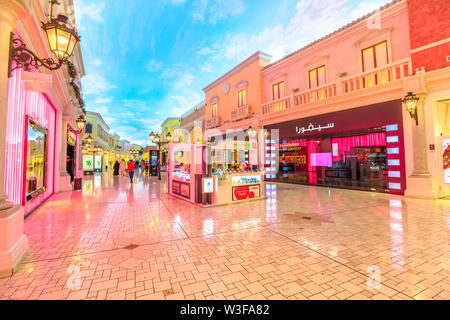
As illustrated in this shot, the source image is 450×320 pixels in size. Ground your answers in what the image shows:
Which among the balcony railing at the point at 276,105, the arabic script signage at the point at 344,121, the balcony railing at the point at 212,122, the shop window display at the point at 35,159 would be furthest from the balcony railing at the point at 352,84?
the shop window display at the point at 35,159

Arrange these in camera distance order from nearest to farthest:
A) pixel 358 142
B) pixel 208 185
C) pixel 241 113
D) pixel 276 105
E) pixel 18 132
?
pixel 18 132 < pixel 208 185 < pixel 358 142 < pixel 276 105 < pixel 241 113

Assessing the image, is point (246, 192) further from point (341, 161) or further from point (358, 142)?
point (358, 142)

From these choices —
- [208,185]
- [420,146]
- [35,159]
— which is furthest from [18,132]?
[420,146]

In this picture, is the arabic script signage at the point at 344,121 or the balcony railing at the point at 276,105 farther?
the balcony railing at the point at 276,105

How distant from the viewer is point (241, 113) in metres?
14.5

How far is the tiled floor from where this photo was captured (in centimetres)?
216

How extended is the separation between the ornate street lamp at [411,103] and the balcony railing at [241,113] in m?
8.48

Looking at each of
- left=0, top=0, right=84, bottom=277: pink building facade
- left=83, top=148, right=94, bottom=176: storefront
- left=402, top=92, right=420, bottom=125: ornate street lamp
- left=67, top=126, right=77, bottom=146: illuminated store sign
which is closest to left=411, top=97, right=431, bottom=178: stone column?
left=402, top=92, right=420, bottom=125: ornate street lamp

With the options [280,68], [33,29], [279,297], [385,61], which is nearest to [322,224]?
[279,297]

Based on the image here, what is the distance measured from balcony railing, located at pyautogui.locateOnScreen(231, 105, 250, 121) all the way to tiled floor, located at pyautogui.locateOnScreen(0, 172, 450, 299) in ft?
32.2

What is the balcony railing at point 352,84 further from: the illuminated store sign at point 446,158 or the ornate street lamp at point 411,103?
the illuminated store sign at point 446,158

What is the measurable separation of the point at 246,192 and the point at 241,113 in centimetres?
856

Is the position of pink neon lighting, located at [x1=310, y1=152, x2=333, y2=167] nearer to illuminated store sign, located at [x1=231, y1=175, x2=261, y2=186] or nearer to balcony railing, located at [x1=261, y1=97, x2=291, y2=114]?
balcony railing, located at [x1=261, y1=97, x2=291, y2=114]

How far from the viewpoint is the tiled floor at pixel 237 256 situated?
2.16 meters
